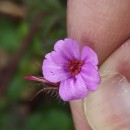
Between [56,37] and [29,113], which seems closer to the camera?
[56,37]

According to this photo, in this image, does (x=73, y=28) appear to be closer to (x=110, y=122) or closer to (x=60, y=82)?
(x=60, y=82)

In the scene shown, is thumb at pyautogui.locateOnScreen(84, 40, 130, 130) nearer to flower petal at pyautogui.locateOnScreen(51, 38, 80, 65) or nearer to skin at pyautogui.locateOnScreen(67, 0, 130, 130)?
skin at pyautogui.locateOnScreen(67, 0, 130, 130)

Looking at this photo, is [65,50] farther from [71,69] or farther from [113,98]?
[113,98]

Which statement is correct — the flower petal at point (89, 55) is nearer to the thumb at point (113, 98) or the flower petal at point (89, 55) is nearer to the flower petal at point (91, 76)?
the flower petal at point (91, 76)

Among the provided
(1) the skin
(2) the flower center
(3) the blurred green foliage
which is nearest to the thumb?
(1) the skin

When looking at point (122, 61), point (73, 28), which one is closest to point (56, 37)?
point (73, 28)

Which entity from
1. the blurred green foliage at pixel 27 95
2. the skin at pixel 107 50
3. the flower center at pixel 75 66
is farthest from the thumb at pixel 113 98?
the blurred green foliage at pixel 27 95

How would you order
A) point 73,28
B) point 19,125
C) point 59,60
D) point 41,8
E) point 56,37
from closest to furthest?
point 59,60 < point 73,28 < point 56,37 < point 41,8 < point 19,125
